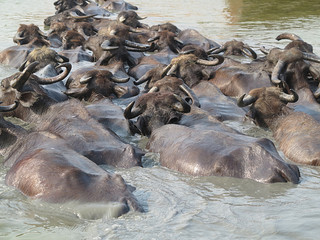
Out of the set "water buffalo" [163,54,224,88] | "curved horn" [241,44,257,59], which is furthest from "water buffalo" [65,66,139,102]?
"curved horn" [241,44,257,59]

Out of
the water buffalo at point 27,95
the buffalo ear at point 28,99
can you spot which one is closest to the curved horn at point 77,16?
the water buffalo at point 27,95

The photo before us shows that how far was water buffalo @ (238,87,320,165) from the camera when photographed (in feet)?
24.0

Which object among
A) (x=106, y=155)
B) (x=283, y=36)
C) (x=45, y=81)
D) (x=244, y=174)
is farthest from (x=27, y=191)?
(x=283, y=36)

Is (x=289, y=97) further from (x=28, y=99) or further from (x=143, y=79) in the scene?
(x=28, y=99)

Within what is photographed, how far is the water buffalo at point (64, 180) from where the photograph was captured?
220 inches

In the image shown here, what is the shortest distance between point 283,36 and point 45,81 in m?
5.73

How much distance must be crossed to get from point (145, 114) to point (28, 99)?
178 centimetres

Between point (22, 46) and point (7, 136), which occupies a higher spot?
point (7, 136)

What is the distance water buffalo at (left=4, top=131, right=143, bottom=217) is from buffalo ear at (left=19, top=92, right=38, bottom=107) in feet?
8.28

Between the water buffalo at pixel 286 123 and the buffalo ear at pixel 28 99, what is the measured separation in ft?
9.63

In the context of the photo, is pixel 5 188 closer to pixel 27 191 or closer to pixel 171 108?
pixel 27 191

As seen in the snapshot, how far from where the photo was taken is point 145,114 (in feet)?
28.1

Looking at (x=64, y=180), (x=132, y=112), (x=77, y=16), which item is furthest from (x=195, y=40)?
(x=64, y=180)

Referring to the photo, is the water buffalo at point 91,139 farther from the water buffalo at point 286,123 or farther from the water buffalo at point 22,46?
the water buffalo at point 22,46
